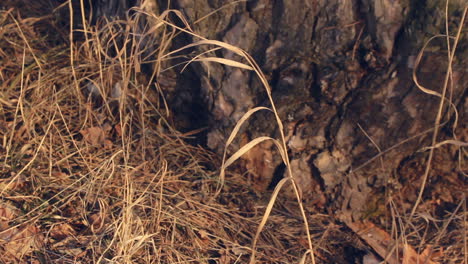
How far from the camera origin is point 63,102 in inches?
75.7

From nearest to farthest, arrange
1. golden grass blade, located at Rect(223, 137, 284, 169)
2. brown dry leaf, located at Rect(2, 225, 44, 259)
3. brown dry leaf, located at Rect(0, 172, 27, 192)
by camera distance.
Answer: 1. golden grass blade, located at Rect(223, 137, 284, 169)
2. brown dry leaf, located at Rect(2, 225, 44, 259)
3. brown dry leaf, located at Rect(0, 172, 27, 192)

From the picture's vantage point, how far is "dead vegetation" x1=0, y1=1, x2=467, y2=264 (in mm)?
1483

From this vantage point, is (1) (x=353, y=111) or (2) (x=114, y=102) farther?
(2) (x=114, y=102)

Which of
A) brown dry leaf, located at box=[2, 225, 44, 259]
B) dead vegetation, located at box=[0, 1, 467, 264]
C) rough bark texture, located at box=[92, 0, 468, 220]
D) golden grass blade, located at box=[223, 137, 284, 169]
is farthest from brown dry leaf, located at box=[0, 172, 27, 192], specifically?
golden grass blade, located at box=[223, 137, 284, 169]

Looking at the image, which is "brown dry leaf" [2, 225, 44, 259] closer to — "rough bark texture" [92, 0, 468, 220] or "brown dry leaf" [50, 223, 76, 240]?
"brown dry leaf" [50, 223, 76, 240]

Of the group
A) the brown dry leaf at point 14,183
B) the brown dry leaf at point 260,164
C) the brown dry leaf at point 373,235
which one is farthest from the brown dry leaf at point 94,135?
the brown dry leaf at point 373,235

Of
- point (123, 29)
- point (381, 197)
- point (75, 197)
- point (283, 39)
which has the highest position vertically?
point (283, 39)

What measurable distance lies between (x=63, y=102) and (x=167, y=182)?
598 mm

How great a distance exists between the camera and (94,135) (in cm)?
184

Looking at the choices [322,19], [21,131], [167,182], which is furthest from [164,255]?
[322,19]

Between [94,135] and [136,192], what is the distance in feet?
1.17

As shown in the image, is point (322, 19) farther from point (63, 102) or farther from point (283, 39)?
point (63, 102)

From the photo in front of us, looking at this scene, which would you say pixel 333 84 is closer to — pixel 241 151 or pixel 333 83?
pixel 333 83

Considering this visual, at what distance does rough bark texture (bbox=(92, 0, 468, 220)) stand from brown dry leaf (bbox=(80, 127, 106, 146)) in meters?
0.41
